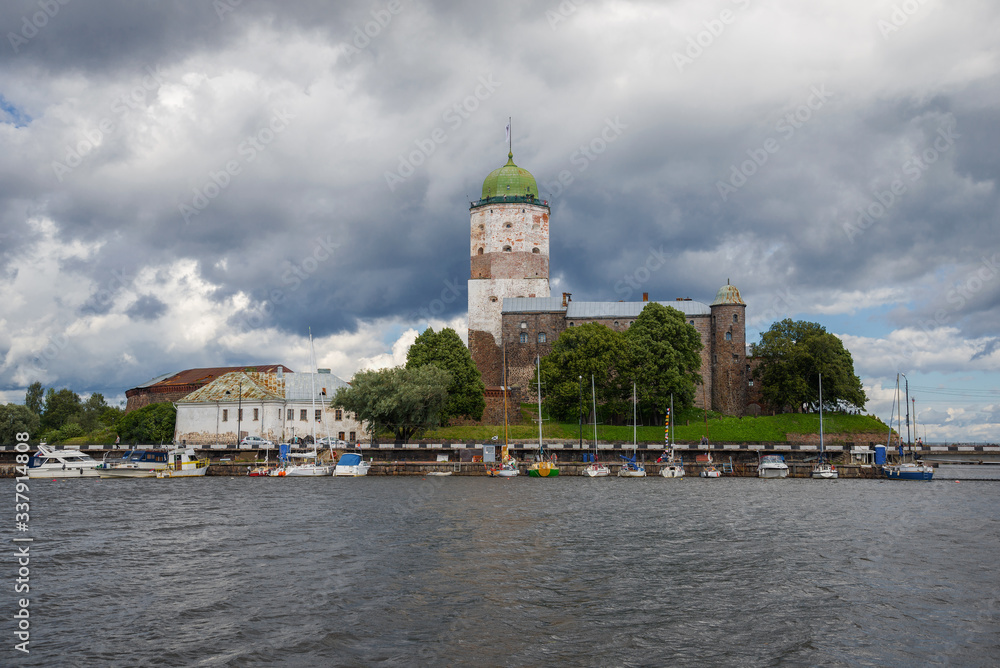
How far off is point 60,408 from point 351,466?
74.3m

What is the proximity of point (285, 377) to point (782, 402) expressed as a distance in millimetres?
47386

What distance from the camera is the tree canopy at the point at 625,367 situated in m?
74.0

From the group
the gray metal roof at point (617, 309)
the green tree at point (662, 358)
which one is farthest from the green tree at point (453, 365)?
the gray metal roof at point (617, 309)

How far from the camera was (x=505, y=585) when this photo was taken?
63.9 ft

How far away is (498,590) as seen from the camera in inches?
745

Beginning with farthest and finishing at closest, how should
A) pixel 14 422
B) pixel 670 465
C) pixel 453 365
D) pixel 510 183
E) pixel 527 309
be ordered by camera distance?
pixel 510 183 → pixel 527 309 → pixel 14 422 → pixel 453 365 → pixel 670 465

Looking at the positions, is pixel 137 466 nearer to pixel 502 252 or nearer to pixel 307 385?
pixel 307 385

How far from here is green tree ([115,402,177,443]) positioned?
273ft

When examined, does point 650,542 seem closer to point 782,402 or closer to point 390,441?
point 390,441

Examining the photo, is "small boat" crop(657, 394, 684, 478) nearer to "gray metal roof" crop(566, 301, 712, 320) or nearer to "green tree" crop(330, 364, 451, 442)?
"green tree" crop(330, 364, 451, 442)

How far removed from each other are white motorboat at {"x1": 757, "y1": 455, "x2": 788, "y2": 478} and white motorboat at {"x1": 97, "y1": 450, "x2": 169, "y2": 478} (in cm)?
4291

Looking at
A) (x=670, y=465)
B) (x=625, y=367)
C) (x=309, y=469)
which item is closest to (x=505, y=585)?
(x=309, y=469)

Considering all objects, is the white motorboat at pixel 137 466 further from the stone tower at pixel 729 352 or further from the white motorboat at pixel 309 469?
the stone tower at pixel 729 352

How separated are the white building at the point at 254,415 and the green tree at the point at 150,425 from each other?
2348 millimetres
